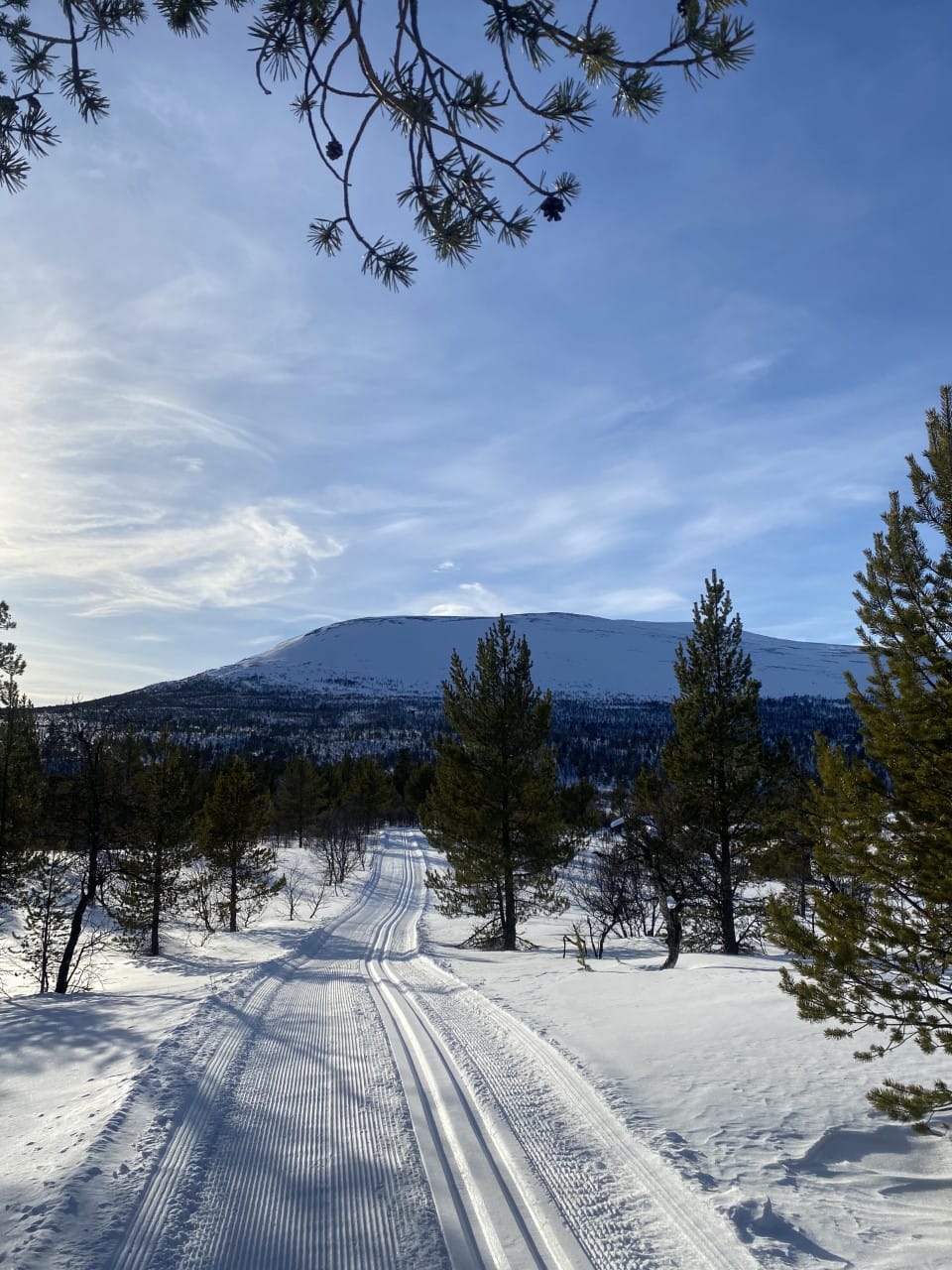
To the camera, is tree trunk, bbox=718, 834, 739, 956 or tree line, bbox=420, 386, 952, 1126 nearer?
tree line, bbox=420, 386, 952, 1126

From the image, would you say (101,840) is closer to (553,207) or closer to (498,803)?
(498,803)

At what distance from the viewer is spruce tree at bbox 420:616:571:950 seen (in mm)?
18438

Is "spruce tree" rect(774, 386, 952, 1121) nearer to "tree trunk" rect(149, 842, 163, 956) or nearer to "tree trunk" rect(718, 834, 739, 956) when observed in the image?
"tree trunk" rect(718, 834, 739, 956)

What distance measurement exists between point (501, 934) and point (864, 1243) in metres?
16.7

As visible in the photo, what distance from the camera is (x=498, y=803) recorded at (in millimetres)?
18797

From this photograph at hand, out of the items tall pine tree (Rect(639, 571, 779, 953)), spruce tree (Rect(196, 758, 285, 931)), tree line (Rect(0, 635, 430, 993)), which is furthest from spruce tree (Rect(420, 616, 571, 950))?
spruce tree (Rect(196, 758, 285, 931))

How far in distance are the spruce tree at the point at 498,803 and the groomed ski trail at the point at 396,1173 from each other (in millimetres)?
10580

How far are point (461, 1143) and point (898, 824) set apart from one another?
3.88 metres

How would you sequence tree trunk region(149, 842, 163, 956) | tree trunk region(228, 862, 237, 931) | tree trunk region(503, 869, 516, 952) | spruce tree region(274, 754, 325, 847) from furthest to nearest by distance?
spruce tree region(274, 754, 325, 847), tree trunk region(228, 862, 237, 931), tree trunk region(149, 842, 163, 956), tree trunk region(503, 869, 516, 952)

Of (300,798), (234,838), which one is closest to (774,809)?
(234,838)

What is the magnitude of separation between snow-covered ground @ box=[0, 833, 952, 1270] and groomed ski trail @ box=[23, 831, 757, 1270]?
19mm

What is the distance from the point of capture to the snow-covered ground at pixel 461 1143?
3.64 metres

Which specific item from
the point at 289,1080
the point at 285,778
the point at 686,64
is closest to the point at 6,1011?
the point at 289,1080

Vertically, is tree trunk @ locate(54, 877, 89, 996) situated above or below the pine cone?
below
